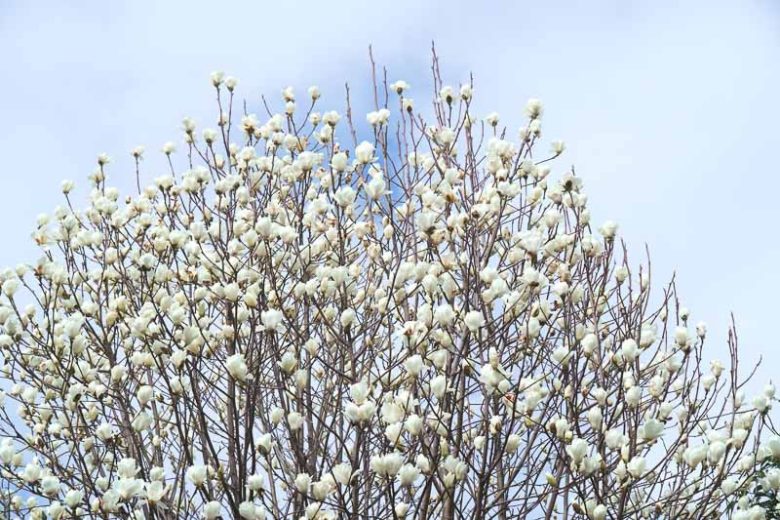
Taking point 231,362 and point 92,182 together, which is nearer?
point 231,362

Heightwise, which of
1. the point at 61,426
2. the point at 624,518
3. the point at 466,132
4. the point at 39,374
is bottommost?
the point at 624,518

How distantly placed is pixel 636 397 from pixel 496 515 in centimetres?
78

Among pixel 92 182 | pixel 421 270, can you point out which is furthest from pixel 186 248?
pixel 421 270

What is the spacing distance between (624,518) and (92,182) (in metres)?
3.31

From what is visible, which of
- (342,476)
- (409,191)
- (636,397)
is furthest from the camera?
(409,191)

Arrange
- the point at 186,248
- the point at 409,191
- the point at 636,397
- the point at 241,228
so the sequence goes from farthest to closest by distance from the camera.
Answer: the point at 409,191 < the point at 186,248 < the point at 241,228 < the point at 636,397

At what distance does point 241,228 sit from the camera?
13.9ft

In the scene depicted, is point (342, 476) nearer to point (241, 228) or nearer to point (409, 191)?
point (241, 228)

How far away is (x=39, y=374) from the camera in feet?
16.2

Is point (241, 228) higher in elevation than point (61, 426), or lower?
higher

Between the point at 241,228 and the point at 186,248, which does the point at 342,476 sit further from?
the point at 186,248

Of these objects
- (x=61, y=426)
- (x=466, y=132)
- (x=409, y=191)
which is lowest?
(x=61, y=426)

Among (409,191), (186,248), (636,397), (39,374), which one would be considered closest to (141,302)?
(186,248)

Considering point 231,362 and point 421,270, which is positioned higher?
point 421,270
